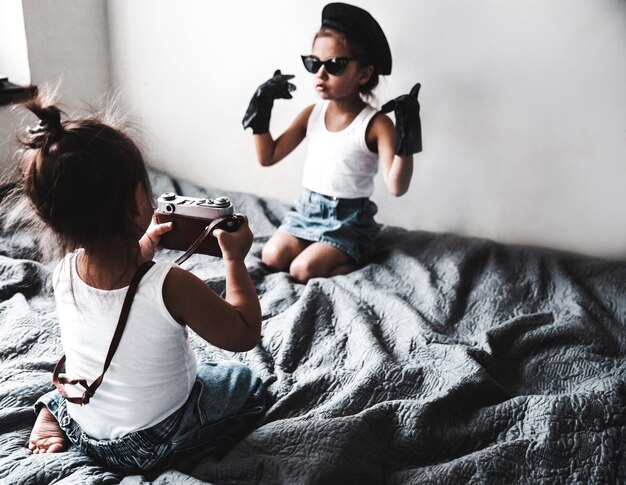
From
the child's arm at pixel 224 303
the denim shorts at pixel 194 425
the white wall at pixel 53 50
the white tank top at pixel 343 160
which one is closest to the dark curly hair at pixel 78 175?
the child's arm at pixel 224 303

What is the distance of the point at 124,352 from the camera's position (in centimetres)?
93

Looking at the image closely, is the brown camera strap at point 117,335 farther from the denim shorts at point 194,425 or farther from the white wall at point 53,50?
the white wall at point 53,50

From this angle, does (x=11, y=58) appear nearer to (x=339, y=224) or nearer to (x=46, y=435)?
(x=339, y=224)

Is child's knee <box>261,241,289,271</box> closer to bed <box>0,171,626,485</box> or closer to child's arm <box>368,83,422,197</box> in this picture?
bed <box>0,171,626,485</box>

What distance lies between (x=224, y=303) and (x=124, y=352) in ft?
0.48

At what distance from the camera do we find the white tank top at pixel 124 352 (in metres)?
0.92

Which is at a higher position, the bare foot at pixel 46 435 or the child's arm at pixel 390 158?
the child's arm at pixel 390 158

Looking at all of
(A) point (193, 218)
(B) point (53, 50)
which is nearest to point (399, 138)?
(A) point (193, 218)

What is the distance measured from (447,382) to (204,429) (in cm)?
44

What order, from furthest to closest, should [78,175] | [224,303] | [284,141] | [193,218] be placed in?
[284,141] → [193,218] → [224,303] → [78,175]

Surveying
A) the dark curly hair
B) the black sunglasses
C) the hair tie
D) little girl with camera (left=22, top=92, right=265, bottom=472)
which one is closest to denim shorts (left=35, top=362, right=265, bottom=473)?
little girl with camera (left=22, top=92, right=265, bottom=472)

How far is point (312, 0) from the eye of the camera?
6.23ft

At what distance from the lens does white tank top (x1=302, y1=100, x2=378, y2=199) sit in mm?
1741

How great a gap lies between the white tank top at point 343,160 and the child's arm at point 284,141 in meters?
0.06
